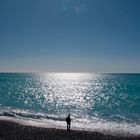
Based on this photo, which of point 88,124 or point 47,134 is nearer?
point 47,134

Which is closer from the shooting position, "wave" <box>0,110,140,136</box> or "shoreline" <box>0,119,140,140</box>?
"shoreline" <box>0,119,140,140</box>

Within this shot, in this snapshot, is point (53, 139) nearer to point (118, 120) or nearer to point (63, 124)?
point (63, 124)

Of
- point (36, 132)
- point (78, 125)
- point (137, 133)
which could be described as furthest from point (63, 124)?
point (137, 133)

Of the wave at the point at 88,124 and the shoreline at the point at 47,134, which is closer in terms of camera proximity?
the shoreline at the point at 47,134

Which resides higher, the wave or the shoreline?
the shoreline

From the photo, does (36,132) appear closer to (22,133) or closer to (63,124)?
(22,133)

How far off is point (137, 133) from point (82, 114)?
1544 centimetres

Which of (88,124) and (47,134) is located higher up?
(47,134)

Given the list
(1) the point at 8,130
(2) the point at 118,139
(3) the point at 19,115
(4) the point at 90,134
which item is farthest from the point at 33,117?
(2) the point at 118,139

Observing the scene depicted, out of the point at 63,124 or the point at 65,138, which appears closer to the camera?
the point at 65,138

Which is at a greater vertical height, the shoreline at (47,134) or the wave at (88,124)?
the shoreline at (47,134)

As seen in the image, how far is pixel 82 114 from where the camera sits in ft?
148

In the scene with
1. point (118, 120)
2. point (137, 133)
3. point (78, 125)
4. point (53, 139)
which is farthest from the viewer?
point (118, 120)

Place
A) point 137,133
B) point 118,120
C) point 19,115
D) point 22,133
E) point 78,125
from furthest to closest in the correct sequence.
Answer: point 19,115 → point 118,120 → point 78,125 → point 137,133 → point 22,133
